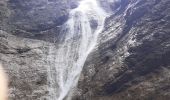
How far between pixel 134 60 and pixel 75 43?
792cm

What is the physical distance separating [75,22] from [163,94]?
15145 millimetres

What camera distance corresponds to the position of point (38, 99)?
72.8 feet

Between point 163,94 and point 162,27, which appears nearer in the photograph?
point 163,94

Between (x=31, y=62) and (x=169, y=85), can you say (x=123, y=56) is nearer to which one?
(x=169, y=85)

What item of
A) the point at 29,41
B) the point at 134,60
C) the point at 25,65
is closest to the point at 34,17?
the point at 29,41

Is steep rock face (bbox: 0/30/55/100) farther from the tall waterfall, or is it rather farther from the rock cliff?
the tall waterfall

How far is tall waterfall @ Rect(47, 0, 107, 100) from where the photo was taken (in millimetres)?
23750

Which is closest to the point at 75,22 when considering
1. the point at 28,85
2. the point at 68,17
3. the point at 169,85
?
the point at 68,17

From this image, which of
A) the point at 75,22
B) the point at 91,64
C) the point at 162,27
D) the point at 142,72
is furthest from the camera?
the point at 75,22

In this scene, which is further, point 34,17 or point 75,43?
point 34,17

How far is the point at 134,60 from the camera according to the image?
2112 cm

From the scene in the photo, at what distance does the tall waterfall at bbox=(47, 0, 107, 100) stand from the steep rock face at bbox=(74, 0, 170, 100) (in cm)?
101

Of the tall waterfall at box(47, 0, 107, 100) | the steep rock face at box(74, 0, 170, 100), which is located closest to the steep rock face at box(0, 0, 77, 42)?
the tall waterfall at box(47, 0, 107, 100)

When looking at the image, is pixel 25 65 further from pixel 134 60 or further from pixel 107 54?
pixel 134 60
